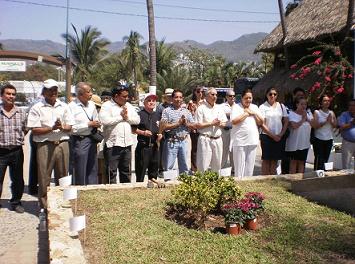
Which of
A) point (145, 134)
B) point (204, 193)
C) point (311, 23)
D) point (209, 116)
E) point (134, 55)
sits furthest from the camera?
point (134, 55)

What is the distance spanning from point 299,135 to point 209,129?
157 cm

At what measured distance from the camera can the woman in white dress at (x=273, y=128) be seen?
7.43 m

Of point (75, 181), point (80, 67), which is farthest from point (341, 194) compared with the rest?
point (80, 67)

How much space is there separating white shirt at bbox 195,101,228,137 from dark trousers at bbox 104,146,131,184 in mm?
1235

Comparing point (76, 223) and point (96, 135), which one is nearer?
point (76, 223)

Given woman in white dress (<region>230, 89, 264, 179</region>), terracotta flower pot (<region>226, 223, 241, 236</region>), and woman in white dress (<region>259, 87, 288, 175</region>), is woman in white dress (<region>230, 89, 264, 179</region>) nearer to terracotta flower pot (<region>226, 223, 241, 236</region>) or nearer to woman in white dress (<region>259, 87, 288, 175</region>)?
woman in white dress (<region>259, 87, 288, 175</region>)

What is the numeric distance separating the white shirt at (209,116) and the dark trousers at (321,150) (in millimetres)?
1930

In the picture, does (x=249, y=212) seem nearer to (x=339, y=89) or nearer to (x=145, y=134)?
(x=145, y=134)

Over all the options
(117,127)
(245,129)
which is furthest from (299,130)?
(117,127)

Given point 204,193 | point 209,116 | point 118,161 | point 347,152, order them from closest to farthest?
point 204,193 → point 118,161 → point 209,116 → point 347,152

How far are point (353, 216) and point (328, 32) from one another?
11.2 metres

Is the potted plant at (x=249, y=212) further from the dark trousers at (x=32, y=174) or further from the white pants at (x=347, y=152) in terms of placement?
the dark trousers at (x=32, y=174)

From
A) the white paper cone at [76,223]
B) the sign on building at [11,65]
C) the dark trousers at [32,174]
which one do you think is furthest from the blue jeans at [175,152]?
the sign on building at [11,65]

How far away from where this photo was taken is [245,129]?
7203 millimetres
